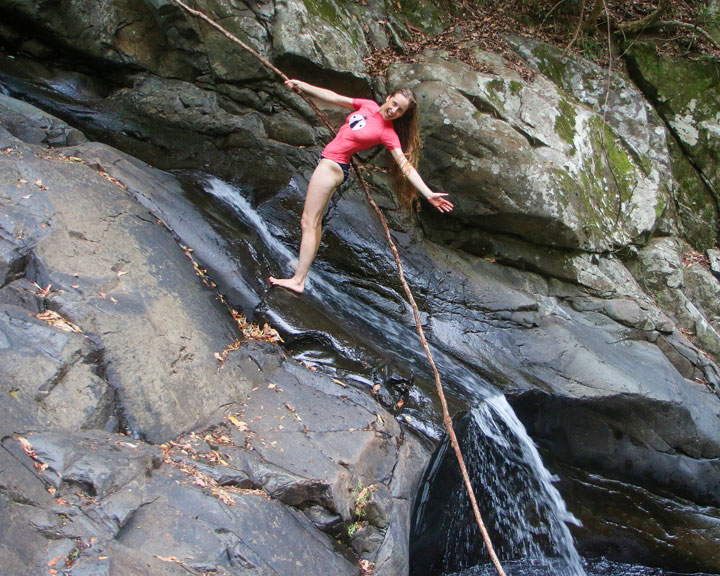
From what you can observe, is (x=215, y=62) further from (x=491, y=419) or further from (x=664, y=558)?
(x=664, y=558)

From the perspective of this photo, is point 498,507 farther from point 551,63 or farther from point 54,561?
point 551,63

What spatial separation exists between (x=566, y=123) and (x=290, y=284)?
453 cm

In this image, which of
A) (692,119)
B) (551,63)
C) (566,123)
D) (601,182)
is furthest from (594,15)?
(601,182)

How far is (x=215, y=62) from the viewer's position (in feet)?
24.5

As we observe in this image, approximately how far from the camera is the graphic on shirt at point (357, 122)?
17.0ft

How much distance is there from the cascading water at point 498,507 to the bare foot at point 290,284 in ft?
6.56

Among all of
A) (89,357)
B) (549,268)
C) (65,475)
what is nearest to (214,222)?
(89,357)

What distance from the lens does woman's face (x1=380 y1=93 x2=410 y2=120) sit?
16.6ft

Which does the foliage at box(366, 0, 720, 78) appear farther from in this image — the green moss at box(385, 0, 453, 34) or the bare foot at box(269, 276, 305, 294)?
the bare foot at box(269, 276, 305, 294)

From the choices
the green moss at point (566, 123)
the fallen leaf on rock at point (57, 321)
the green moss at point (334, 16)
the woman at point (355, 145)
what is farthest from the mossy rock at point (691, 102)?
the fallen leaf on rock at point (57, 321)

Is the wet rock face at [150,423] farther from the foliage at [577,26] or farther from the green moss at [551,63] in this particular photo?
the green moss at [551,63]

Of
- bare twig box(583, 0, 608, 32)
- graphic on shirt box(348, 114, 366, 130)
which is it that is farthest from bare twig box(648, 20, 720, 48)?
graphic on shirt box(348, 114, 366, 130)

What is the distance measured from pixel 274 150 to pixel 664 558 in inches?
250

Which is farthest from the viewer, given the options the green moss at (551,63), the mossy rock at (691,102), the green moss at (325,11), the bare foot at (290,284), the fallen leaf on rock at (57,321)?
the mossy rock at (691,102)
